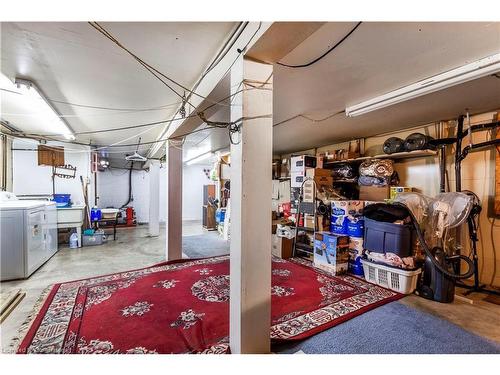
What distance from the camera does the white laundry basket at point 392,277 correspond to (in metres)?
2.71

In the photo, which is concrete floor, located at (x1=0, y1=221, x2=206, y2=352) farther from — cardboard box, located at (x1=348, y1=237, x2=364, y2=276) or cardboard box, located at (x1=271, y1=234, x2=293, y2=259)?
cardboard box, located at (x1=348, y1=237, x2=364, y2=276)

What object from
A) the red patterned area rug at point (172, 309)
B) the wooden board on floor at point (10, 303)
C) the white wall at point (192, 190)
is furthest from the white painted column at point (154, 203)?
the wooden board on floor at point (10, 303)

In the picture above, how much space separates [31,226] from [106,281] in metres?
1.45

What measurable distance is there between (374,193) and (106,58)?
4.05m

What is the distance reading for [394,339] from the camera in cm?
187

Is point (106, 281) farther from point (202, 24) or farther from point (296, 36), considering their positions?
point (296, 36)

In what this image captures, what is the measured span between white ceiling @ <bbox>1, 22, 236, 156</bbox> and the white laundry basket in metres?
3.00

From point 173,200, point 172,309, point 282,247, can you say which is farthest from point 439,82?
point 173,200

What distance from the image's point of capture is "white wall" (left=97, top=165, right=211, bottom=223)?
830 centimetres

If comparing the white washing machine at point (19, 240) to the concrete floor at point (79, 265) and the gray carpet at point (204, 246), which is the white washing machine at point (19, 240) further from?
the gray carpet at point (204, 246)

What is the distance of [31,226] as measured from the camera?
131 inches

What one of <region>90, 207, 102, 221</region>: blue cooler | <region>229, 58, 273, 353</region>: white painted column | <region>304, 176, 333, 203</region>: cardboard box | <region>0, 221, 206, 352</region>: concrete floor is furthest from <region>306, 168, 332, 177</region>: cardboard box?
<region>90, 207, 102, 221</region>: blue cooler

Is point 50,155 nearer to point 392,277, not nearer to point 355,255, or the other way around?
point 355,255

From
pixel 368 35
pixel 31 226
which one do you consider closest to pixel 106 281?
pixel 31 226
